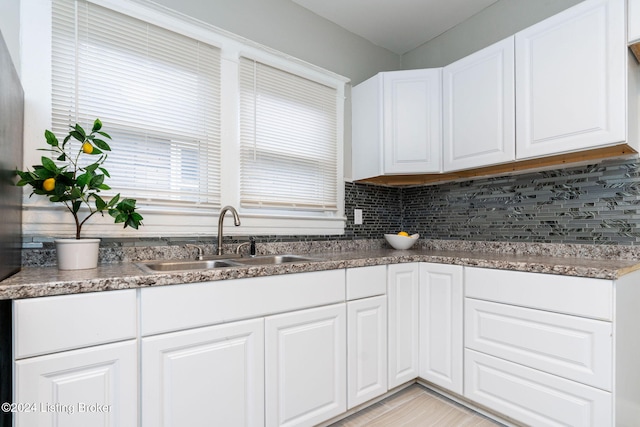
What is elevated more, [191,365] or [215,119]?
[215,119]

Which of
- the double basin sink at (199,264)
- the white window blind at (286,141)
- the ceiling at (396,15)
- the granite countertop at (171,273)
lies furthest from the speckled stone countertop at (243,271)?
the ceiling at (396,15)

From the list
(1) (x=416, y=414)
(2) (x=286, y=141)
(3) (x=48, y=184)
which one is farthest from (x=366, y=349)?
(3) (x=48, y=184)

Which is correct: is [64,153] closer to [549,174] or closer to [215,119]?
[215,119]

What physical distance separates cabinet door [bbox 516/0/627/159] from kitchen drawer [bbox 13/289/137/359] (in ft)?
6.95

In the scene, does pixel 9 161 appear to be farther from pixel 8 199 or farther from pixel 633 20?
pixel 633 20

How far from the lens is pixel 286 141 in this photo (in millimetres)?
2201

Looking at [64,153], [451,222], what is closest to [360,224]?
[451,222]

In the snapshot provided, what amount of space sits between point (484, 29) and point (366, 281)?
6.80 ft

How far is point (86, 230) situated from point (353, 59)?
2222mm

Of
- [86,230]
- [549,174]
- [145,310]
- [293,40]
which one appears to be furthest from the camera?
[293,40]

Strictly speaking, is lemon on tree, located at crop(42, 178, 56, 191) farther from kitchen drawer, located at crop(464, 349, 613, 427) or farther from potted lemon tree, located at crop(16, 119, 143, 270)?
kitchen drawer, located at crop(464, 349, 613, 427)

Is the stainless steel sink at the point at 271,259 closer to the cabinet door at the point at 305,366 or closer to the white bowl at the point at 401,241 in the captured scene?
the cabinet door at the point at 305,366

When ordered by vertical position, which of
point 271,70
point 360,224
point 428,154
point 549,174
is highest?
point 271,70

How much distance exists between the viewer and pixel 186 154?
5.90 feet
